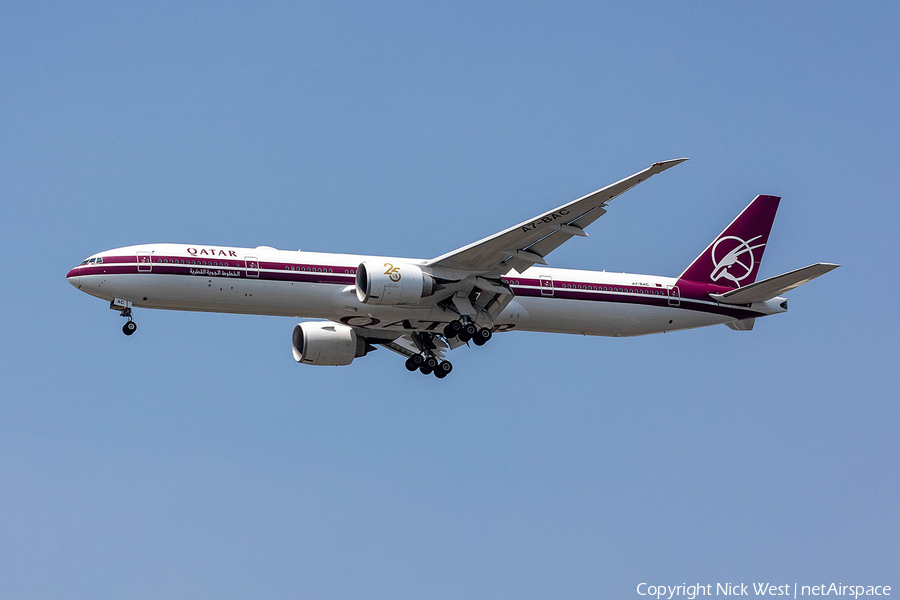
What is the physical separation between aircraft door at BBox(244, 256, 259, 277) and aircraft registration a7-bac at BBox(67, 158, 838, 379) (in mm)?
37

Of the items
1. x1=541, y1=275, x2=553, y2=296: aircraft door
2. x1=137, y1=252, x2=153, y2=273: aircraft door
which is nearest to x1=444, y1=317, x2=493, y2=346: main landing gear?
x1=541, y1=275, x2=553, y2=296: aircraft door

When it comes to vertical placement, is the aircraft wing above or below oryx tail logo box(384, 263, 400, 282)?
above

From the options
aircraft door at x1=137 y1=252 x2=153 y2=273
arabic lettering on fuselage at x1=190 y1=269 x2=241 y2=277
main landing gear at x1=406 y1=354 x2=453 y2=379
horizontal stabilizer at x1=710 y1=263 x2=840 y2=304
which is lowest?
main landing gear at x1=406 y1=354 x2=453 y2=379

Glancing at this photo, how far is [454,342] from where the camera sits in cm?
4725

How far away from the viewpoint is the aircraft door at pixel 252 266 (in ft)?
136

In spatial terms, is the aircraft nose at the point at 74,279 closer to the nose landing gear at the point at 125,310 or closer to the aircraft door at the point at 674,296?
the nose landing gear at the point at 125,310

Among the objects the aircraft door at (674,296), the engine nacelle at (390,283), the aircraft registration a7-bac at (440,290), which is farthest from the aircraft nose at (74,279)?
the aircraft door at (674,296)

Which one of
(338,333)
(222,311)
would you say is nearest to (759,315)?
(338,333)

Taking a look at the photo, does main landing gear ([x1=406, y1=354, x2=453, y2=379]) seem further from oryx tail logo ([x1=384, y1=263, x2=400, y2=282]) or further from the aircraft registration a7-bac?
oryx tail logo ([x1=384, y1=263, x2=400, y2=282])

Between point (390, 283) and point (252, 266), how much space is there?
5160 millimetres

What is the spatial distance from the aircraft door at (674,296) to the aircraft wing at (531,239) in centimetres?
778

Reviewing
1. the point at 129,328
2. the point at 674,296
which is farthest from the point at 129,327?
the point at 674,296

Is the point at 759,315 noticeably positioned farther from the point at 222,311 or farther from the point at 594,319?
the point at 222,311

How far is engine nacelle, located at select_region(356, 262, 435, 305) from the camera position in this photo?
134ft
